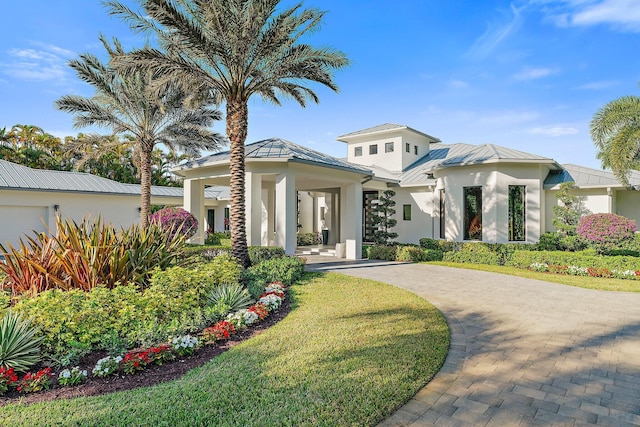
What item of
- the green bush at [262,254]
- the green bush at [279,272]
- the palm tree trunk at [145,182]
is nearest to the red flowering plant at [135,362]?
the green bush at [279,272]

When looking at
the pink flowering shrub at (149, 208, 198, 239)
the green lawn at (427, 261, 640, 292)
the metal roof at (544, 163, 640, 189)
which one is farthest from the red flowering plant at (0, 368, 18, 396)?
the metal roof at (544, 163, 640, 189)

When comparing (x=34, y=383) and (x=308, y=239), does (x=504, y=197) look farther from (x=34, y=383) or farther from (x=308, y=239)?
(x=34, y=383)

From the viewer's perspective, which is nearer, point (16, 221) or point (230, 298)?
point (230, 298)

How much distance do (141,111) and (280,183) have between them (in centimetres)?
790

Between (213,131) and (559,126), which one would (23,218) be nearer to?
(213,131)

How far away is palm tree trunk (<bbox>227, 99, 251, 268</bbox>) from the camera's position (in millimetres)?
11578

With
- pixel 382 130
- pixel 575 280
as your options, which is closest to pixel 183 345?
pixel 575 280

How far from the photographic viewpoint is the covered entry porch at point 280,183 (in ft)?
47.1

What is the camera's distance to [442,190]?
62.4 ft

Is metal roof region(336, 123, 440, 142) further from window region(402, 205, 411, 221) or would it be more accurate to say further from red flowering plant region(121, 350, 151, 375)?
red flowering plant region(121, 350, 151, 375)

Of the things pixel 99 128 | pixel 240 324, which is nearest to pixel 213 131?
pixel 99 128

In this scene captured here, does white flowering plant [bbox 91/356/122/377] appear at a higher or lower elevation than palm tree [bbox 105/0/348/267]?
lower

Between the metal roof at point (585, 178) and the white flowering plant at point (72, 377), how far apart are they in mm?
19395

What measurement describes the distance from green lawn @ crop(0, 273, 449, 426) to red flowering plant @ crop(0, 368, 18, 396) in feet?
1.79
